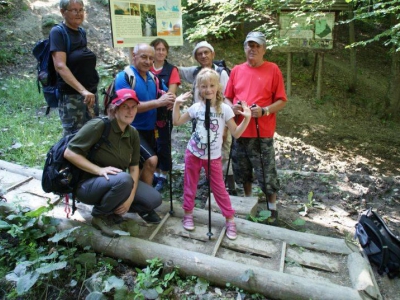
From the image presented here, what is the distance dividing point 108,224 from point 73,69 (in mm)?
1824

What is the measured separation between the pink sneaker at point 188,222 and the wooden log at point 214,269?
1.61ft

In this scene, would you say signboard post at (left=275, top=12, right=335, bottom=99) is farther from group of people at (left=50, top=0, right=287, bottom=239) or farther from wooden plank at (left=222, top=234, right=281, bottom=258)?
wooden plank at (left=222, top=234, right=281, bottom=258)

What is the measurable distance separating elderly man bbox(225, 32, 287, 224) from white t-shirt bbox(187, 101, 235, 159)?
0.33 meters

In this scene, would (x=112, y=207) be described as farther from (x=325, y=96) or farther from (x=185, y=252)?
(x=325, y=96)

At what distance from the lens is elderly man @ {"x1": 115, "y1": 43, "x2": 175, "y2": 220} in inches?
153

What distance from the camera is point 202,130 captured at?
3611 millimetres

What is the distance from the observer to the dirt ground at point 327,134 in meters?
5.15

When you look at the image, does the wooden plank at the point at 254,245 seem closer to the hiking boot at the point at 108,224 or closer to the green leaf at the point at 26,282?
the hiking boot at the point at 108,224

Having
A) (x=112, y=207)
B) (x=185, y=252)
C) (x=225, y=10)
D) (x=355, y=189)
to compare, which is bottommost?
(x=355, y=189)

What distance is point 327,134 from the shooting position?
9484 mm

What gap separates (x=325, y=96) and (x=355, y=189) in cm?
682

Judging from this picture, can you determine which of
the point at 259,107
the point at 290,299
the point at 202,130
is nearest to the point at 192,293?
the point at 290,299

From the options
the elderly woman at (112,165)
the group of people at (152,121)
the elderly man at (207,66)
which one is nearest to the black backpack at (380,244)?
the group of people at (152,121)

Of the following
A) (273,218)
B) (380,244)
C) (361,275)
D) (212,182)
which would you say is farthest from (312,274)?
(212,182)
